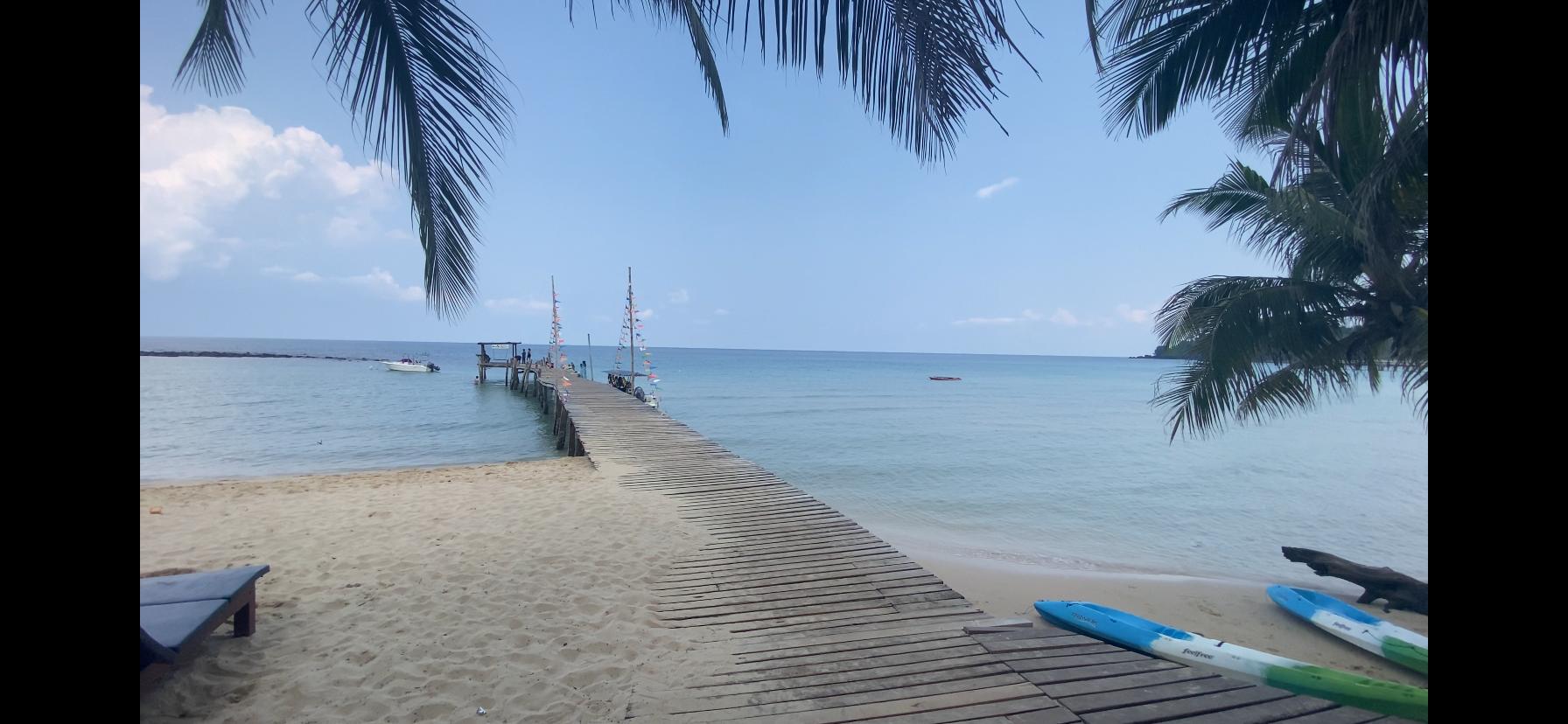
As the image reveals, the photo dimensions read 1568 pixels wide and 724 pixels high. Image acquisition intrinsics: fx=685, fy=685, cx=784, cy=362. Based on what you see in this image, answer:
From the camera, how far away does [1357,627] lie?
5629 mm

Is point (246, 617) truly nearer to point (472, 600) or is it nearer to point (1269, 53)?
point (472, 600)

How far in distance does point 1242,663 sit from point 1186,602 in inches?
115

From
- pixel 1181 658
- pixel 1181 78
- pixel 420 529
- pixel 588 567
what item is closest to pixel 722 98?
pixel 1181 78

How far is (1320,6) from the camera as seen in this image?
9.43ft

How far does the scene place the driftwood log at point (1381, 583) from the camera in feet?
21.7

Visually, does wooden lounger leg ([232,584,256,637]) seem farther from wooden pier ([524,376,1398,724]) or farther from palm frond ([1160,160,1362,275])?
palm frond ([1160,160,1362,275])

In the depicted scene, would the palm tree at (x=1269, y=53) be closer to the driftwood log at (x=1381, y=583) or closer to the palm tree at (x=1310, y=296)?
the palm tree at (x=1310, y=296)

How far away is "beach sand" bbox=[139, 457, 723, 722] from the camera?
11.0 ft

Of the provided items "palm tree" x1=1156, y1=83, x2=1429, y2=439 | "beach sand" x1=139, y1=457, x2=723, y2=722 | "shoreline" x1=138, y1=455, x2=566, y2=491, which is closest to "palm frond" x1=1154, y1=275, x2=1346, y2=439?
"palm tree" x1=1156, y1=83, x2=1429, y2=439

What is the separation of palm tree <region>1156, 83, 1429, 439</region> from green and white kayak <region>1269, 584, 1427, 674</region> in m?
1.78

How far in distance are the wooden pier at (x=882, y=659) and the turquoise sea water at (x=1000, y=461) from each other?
13.2 feet

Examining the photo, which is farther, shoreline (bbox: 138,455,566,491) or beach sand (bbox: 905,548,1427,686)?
shoreline (bbox: 138,455,566,491)
